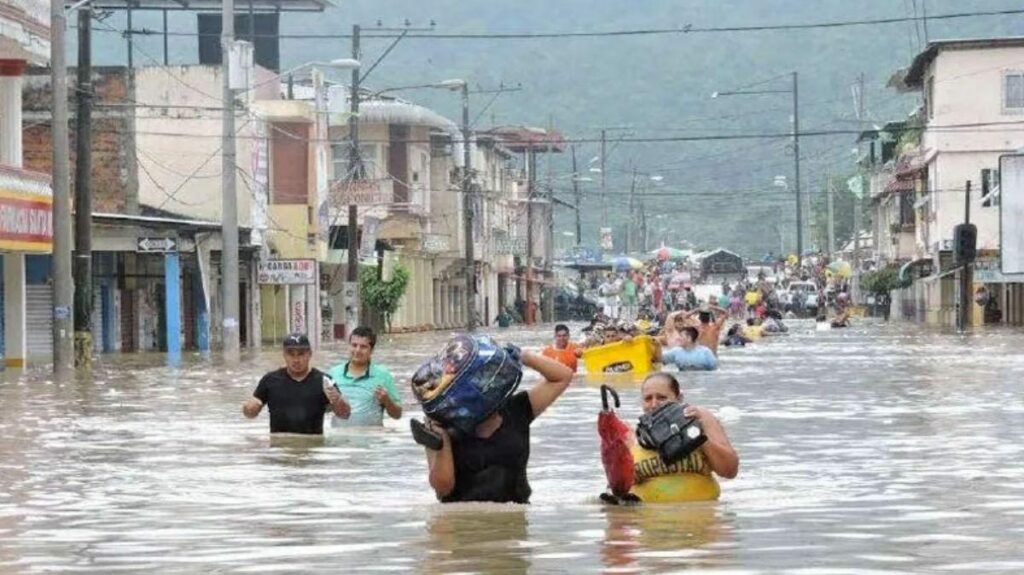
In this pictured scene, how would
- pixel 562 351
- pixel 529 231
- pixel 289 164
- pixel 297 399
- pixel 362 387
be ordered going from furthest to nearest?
pixel 529 231, pixel 289 164, pixel 562 351, pixel 362 387, pixel 297 399

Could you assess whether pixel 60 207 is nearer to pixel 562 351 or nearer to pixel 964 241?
pixel 562 351

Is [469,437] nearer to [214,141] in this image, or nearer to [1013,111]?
[214,141]

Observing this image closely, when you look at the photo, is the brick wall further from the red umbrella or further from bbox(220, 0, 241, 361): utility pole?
the red umbrella

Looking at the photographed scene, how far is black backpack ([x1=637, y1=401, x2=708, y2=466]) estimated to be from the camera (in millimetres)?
14711

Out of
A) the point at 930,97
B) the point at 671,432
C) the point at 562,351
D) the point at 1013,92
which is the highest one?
the point at 930,97

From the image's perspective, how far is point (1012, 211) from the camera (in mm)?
50406

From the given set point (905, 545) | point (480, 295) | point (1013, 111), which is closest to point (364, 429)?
point (905, 545)

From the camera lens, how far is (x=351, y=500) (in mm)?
16531

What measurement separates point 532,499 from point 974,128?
276 ft

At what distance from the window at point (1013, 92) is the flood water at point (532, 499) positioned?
6472 cm

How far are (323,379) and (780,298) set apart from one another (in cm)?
10994

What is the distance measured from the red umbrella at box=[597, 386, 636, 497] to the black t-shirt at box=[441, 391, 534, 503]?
424mm

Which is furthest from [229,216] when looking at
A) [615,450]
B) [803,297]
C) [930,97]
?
[803,297]

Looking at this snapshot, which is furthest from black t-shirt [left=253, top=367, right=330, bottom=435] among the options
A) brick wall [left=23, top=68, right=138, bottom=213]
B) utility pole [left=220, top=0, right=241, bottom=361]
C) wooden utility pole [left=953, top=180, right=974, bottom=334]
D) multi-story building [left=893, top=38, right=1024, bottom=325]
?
multi-story building [left=893, top=38, right=1024, bottom=325]
